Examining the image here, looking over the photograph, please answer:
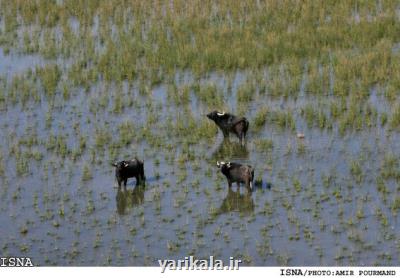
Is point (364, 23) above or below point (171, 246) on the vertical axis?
above

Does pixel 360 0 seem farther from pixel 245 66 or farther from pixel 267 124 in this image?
pixel 267 124

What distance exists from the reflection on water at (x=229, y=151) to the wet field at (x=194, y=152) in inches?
2.2

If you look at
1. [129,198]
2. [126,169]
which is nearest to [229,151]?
[126,169]

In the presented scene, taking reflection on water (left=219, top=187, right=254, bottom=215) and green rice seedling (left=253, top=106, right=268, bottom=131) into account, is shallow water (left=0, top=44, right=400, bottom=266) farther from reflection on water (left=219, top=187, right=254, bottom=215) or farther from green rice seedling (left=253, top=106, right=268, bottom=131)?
green rice seedling (left=253, top=106, right=268, bottom=131)

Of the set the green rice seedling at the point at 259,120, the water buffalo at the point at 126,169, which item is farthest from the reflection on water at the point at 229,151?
the water buffalo at the point at 126,169

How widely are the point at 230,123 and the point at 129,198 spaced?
3.35 metres

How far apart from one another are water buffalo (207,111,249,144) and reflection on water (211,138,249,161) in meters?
0.17

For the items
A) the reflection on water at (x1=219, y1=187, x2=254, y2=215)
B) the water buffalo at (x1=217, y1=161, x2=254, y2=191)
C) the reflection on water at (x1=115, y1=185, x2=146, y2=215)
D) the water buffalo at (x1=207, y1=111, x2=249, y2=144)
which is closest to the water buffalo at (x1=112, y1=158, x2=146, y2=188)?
the reflection on water at (x1=115, y1=185, x2=146, y2=215)

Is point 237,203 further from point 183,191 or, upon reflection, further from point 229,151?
point 229,151

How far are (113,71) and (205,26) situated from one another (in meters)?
4.03

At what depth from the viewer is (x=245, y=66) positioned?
25.5m

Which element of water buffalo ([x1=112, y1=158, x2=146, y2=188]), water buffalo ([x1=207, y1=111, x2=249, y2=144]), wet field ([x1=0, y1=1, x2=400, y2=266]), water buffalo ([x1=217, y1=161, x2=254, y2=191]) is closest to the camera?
wet field ([x1=0, y1=1, x2=400, y2=266])

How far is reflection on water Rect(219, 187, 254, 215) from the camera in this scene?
17.6 meters

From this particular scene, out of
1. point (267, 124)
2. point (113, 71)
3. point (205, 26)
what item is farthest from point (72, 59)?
point (267, 124)
